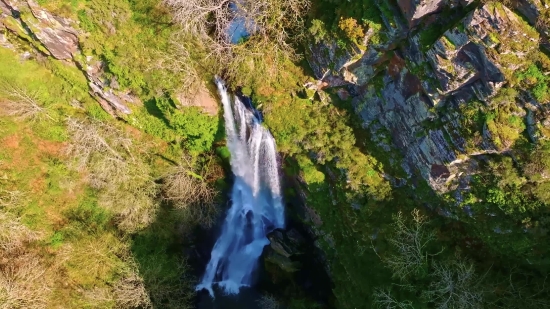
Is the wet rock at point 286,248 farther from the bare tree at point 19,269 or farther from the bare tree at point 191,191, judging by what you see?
the bare tree at point 19,269

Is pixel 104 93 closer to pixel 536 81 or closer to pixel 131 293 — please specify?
pixel 131 293

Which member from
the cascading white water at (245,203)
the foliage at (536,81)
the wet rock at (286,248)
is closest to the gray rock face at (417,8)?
the foliage at (536,81)

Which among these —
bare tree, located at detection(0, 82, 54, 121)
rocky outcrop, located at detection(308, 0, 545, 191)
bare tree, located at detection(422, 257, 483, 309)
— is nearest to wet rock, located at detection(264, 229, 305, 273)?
bare tree, located at detection(422, 257, 483, 309)

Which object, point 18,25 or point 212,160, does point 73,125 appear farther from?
point 212,160

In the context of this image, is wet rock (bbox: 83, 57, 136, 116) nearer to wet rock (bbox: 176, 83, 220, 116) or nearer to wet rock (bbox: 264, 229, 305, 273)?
wet rock (bbox: 176, 83, 220, 116)

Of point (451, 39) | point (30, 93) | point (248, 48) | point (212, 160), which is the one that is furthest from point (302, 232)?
point (30, 93)
